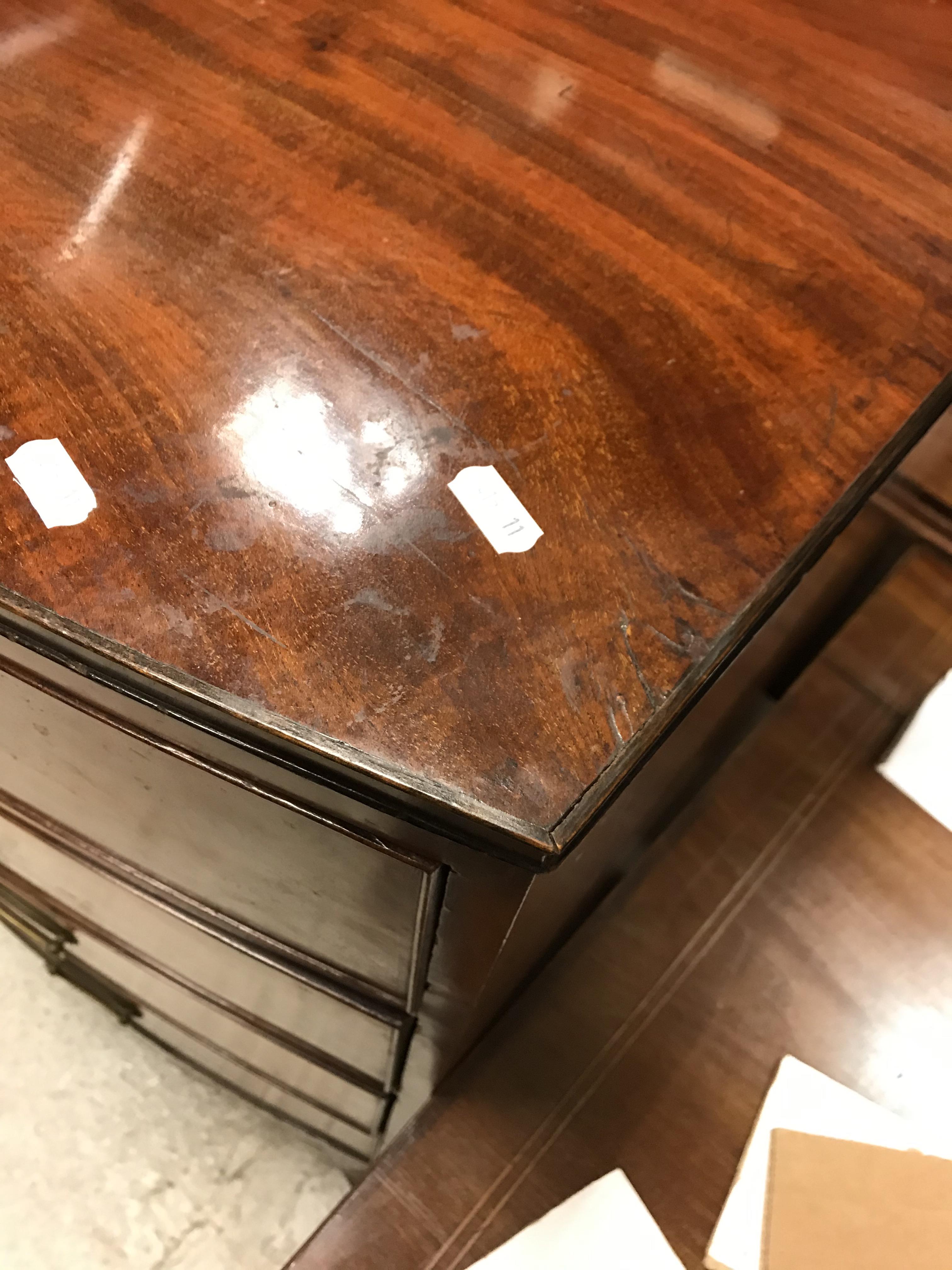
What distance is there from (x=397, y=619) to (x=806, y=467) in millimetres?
221

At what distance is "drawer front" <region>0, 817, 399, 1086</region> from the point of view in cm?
56

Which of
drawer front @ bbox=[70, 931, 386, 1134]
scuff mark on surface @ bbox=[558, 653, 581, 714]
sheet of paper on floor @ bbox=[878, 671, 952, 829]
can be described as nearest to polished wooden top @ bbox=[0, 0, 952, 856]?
scuff mark on surface @ bbox=[558, 653, 581, 714]

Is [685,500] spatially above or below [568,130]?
below

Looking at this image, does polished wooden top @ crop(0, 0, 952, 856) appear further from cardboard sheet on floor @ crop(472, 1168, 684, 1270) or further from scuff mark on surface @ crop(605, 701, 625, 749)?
cardboard sheet on floor @ crop(472, 1168, 684, 1270)

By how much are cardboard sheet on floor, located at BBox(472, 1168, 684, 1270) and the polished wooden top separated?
0.51 metres

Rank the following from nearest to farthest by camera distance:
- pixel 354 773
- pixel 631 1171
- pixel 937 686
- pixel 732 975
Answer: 1. pixel 354 773
2. pixel 631 1171
3. pixel 732 975
4. pixel 937 686

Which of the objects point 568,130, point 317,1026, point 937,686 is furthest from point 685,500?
point 937,686

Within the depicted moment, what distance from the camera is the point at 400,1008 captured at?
52 centimetres

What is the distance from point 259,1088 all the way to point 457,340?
0.73 m

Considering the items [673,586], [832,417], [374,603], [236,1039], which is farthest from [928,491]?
[236,1039]

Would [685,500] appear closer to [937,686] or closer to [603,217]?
[603,217]

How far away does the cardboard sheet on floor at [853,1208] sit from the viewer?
647 mm

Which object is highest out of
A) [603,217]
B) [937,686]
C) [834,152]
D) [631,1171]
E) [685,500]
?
[937,686]

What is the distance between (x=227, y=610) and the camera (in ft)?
1.21
